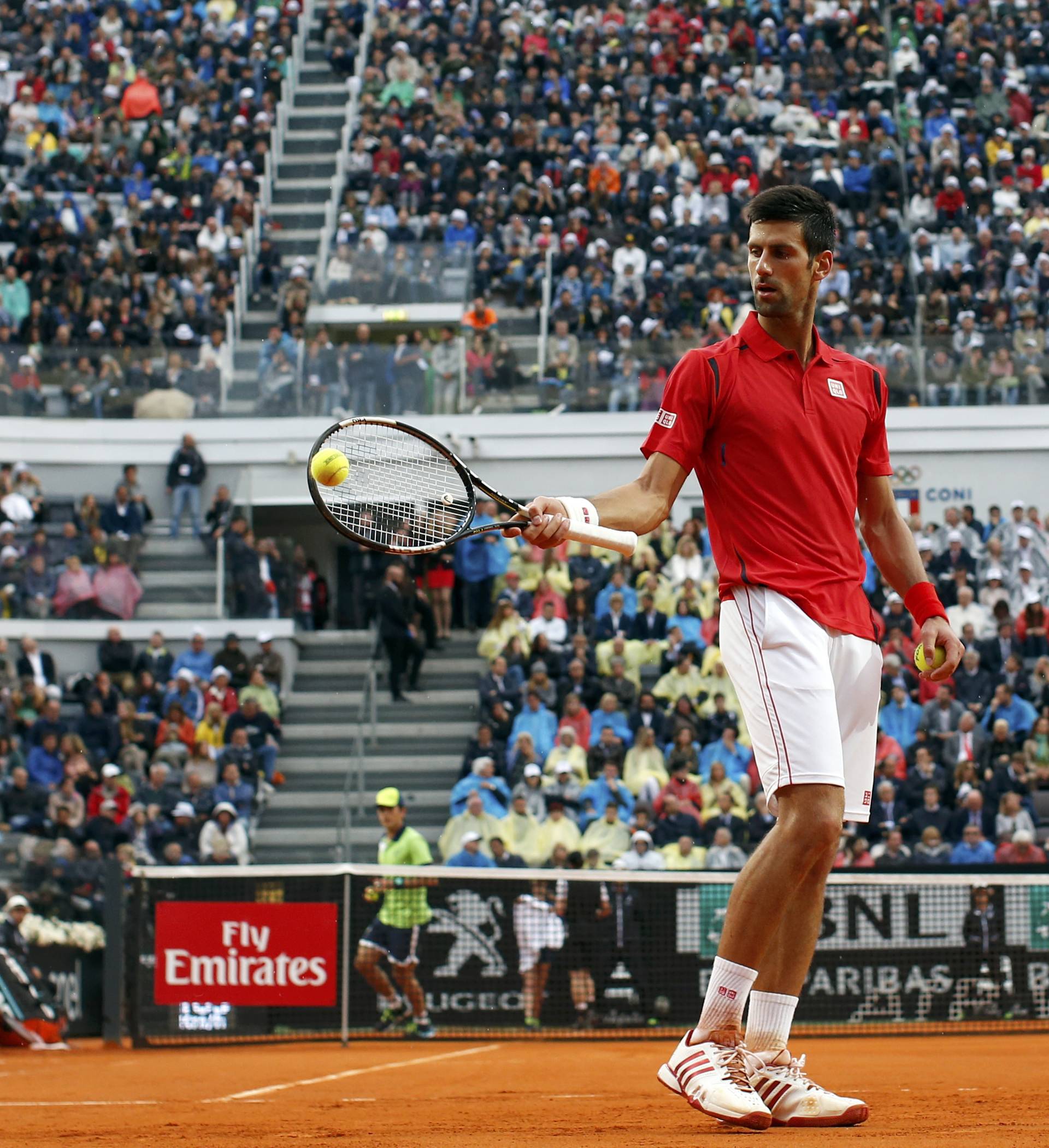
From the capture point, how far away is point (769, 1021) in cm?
547

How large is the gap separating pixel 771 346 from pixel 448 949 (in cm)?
886

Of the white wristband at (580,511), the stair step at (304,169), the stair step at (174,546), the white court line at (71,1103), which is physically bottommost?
the white court line at (71,1103)

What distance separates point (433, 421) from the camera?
23406 mm

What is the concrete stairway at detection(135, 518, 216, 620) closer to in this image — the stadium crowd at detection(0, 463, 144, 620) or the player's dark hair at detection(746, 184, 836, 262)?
the stadium crowd at detection(0, 463, 144, 620)

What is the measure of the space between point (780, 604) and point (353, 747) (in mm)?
16421

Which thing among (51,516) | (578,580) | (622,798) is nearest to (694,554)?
(578,580)

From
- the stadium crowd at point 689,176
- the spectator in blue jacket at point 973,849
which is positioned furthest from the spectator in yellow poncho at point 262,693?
the spectator in blue jacket at point 973,849

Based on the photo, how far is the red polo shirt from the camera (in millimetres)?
5516

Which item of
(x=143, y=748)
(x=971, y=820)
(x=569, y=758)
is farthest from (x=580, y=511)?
(x=143, y=748)

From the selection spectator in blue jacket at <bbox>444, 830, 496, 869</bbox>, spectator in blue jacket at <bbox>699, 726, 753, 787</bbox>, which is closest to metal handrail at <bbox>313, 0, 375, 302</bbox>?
spectator in blue jacket at <bbox>699, 726, 753, 787</bbox>

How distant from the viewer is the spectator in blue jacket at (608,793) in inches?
699

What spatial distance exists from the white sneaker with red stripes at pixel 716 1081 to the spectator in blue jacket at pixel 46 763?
50.2 ft

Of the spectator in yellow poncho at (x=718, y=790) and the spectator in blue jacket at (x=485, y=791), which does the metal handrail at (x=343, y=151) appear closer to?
the spectator in blue jacket at (x=485, y=791)

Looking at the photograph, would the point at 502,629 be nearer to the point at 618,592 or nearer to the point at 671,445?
the point at 618,592
